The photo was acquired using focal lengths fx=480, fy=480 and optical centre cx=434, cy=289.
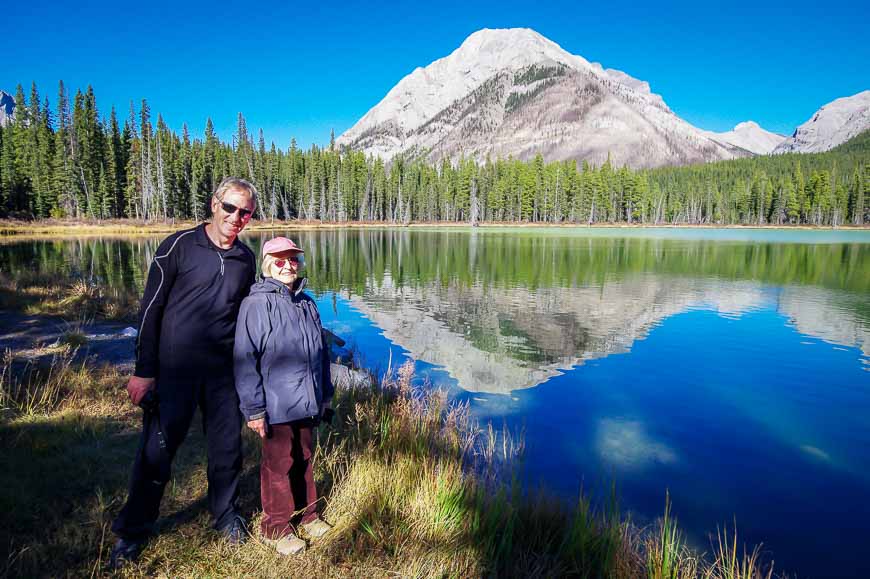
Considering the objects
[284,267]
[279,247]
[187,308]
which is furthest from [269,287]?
[187,308]

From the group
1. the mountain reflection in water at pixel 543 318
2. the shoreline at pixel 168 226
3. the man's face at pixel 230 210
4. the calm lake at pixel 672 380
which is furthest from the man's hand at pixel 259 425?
the shoreline at pixel 168 226

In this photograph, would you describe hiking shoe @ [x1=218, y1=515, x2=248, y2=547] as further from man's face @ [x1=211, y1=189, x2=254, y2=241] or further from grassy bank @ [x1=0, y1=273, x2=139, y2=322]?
grassy bank @ [x1=0, y1=273, x2=139, y2=322]

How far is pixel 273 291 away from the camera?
334 centimetres

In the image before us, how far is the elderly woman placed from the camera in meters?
3.29

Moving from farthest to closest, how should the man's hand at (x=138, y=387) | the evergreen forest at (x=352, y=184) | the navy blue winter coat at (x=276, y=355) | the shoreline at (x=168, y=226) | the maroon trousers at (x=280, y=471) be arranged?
the evergreen forest at (x=352, y=184) → the shoreline at (x=168, y=226) → the maroon trousers at (x=280, y=471) → the navy blue winter coat at (x=276, y=355) → the man's hand at (x=138, y=387)

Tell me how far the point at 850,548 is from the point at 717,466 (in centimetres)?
179

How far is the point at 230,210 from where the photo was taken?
3.36 m

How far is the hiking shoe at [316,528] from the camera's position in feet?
12.2

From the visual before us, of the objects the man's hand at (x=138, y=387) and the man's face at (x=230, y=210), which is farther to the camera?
the man's face at (x=230, y=210)

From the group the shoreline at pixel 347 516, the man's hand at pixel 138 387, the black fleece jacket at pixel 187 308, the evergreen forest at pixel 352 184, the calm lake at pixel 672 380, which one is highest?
the evergreen forest at pixel 352 184

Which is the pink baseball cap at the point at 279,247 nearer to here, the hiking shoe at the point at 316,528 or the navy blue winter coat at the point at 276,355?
the navy blue winter coat at the point at 276,355

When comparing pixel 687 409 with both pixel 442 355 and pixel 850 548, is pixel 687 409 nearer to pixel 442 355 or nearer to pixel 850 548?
pixel 850 548

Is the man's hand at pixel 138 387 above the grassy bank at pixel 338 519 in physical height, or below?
above

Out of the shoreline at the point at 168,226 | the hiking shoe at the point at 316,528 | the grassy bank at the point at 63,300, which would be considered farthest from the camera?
the shoreline at the point at 168,226
